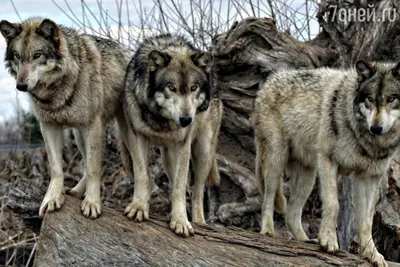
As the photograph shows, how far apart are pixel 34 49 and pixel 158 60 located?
115cm

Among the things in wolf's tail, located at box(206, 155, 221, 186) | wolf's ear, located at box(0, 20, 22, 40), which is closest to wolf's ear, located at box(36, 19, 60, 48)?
wolf's ear, located at box(0, 20, 22, 40)

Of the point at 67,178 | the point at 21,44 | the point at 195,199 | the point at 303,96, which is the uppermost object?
the point at 21,44

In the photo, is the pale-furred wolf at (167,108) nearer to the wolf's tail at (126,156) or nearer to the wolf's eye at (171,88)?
the wolf's eye at (171,88)

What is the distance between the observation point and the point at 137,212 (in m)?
6.19

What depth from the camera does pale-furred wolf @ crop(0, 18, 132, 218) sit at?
583 cm

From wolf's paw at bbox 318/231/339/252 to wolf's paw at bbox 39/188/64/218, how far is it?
8.37ft

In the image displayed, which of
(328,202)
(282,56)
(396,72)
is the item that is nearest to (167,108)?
(328,202)

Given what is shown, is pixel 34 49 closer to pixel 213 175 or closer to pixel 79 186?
pixel 79 186

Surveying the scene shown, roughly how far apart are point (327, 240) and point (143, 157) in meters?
1.98

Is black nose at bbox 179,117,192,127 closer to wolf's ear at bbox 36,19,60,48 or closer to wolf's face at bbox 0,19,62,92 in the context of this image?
wolf's face at bbox 0,19,62,92

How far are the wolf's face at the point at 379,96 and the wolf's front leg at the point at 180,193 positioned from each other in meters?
1.77

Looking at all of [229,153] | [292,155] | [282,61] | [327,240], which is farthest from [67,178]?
[327,240]

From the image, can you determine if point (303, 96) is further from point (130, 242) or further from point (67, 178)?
point (67, 178)

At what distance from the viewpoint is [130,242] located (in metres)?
6.00
